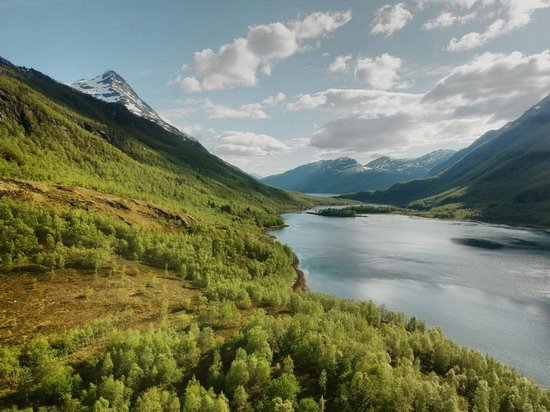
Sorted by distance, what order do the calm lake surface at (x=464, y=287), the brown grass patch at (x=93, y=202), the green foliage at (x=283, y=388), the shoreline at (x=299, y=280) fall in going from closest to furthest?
the green foliage at (x=283, y=388) → the calm lake surface at (x=464, y=287) → the brown grass patch at (x=93, y=202) → the shoreline at (x=299, y=280)

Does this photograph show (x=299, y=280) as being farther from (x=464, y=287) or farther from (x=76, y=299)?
(x=76, y=299)

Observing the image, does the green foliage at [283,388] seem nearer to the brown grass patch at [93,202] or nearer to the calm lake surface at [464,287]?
the calm lake surface at [464,287]

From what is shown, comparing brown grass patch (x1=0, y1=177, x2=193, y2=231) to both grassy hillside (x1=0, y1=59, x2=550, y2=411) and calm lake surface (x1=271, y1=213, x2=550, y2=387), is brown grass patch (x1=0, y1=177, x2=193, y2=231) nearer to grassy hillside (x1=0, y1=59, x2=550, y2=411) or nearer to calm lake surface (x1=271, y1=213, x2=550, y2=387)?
grassy hillside (x1=0, y1=59, x2=550, y2=411)

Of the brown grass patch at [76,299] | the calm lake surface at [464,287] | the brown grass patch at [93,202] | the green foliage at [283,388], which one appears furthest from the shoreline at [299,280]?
the green foliage at [283,388]

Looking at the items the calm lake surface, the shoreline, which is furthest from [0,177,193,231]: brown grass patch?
the calm lake surface

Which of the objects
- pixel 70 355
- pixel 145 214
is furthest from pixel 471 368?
pixel 145 214

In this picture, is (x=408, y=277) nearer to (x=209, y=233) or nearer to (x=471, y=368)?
(x=209, y=233)

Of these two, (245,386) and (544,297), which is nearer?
(245,386)

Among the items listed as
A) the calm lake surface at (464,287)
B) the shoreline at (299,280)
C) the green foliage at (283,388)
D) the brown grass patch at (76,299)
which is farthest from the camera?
the shoreline at (299,280)
